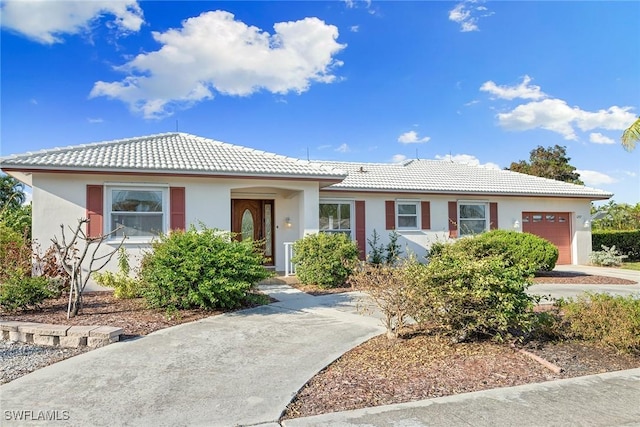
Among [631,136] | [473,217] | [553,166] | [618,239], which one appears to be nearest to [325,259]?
[473,217]

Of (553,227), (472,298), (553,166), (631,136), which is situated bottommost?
(472,298)

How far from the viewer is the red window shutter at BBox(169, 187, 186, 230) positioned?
36.1 feet

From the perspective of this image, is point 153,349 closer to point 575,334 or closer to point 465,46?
point 575,334

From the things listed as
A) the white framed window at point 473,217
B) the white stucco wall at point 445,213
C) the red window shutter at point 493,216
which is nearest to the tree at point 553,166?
the white stucco wall at point 445,213

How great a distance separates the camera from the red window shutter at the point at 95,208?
10289 millimetres

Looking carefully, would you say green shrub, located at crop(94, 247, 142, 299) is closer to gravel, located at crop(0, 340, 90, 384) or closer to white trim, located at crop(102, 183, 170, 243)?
white trim, located at crop(102, 183, 170, 243)

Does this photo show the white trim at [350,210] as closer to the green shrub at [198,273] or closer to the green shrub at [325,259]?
the green shrub at [325,259]

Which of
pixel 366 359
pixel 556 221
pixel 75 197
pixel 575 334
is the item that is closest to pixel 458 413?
pixel 366 359

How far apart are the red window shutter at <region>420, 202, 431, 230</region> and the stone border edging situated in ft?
39.5

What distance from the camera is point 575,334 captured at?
18.8ft

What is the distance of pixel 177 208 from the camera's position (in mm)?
Answer: 11062

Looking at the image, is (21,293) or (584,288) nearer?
(21,293)

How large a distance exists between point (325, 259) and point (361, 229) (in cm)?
427

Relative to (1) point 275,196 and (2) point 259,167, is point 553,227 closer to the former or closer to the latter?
(1) point 275,196
